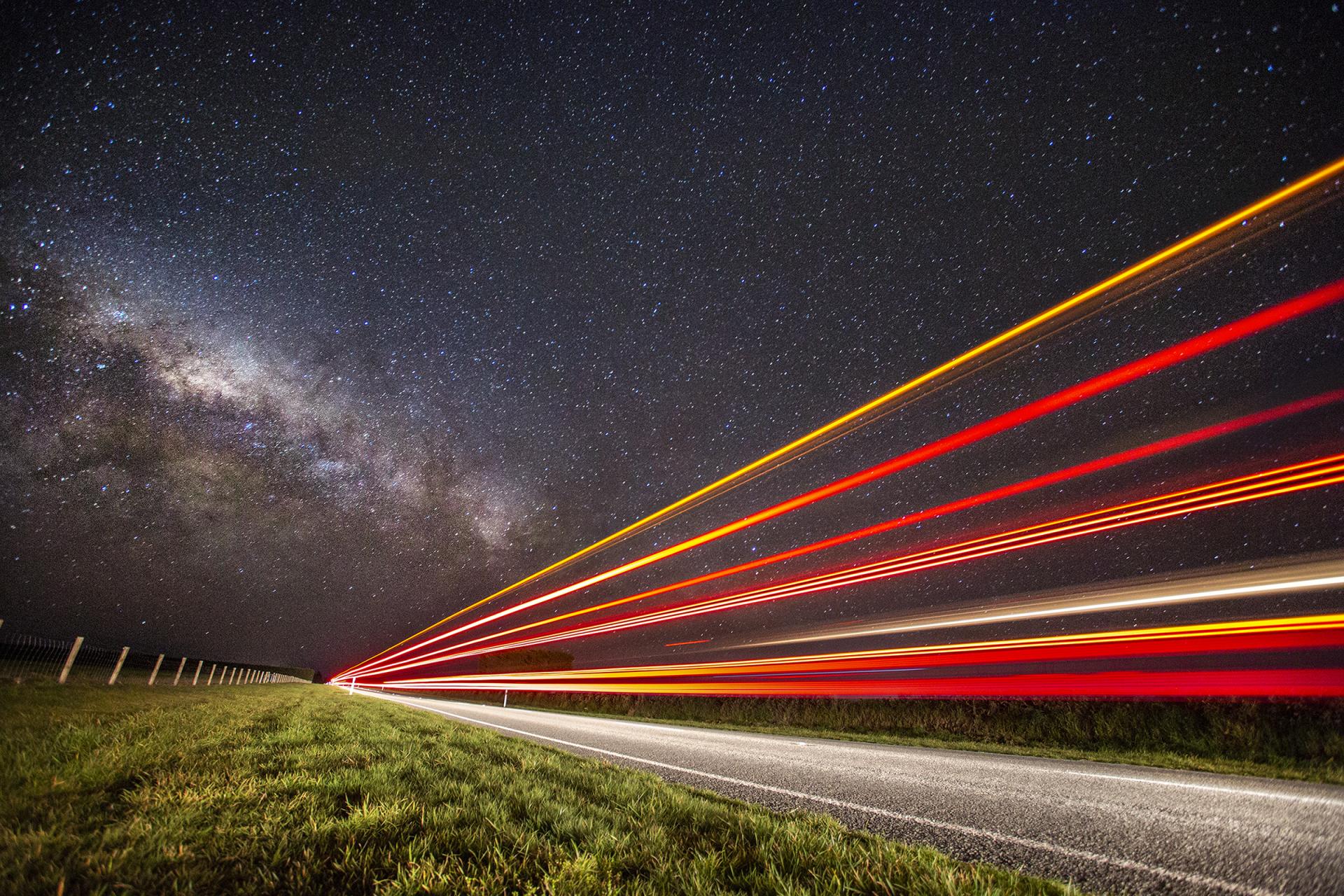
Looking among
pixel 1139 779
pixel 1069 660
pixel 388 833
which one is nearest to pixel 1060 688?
pixel 1069 660

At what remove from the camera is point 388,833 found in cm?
316

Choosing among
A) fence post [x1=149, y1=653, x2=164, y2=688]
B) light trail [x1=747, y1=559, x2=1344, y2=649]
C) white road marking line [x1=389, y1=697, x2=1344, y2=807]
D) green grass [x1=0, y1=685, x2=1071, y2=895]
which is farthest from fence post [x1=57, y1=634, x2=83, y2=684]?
light trail [x1=747, y1=559, x2=1344, y2=649]

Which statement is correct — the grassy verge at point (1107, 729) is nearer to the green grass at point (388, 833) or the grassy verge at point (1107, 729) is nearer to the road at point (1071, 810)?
the road at point (1071, 810)

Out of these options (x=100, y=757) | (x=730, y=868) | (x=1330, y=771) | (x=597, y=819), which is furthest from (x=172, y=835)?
(x=1330, y=771)

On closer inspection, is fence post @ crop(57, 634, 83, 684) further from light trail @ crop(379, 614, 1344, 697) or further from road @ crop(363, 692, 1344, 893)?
light trail @ crop(379, 614, 1344, 697)

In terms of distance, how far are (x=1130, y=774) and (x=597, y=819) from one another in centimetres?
829

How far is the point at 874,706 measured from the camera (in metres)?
16.5

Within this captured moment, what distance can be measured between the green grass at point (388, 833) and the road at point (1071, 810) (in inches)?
34.6

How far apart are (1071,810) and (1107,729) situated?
9675 mm

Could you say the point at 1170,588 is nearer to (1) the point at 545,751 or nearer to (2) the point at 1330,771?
(2) the point at 1330,771

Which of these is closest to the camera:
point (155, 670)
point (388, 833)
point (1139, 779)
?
point (388, 833)

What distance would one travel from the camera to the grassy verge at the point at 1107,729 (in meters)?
8.60

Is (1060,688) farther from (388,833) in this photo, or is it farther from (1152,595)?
(388,833)

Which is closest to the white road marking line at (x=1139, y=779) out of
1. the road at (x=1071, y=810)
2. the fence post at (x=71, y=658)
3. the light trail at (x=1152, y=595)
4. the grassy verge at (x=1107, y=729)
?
the road at (x=1071, y=810)
